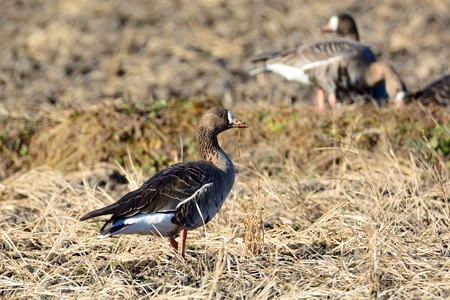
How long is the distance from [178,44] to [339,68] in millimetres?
5013

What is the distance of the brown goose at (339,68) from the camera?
11.3 metres

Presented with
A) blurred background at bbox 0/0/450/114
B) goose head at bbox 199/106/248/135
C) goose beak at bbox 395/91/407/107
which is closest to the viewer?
goose head at bbox 199/106/248/135

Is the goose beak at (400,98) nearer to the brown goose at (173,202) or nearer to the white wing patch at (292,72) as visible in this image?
the white wing patch at (292,72)

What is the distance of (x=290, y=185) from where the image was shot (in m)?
7.90

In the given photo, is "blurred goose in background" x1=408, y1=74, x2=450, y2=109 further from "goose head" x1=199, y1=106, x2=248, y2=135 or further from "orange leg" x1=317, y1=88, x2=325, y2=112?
"goose head" x1=199, y1=106, x2=248, y2=135

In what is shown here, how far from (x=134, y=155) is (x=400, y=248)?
14.3 ft

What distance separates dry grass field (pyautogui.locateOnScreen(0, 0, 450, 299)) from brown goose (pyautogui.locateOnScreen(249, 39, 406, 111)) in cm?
66

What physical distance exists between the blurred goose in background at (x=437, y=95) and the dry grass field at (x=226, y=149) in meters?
0.63

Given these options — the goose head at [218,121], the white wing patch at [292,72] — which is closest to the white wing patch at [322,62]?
the white wing patch at [292,72]

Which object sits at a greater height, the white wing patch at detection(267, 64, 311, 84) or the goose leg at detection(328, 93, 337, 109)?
the white wing patch at detection(267, 64, 311, 84)

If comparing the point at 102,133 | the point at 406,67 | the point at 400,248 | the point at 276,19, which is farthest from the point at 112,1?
the point at 400,248

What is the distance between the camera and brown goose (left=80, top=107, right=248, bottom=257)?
236 inches

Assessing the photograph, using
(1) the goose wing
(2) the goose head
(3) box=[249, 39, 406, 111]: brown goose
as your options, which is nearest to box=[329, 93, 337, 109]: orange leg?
(3) box=[249, 39, 406, 111]: brown goose

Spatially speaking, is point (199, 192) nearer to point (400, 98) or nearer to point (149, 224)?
point (149, 224)
